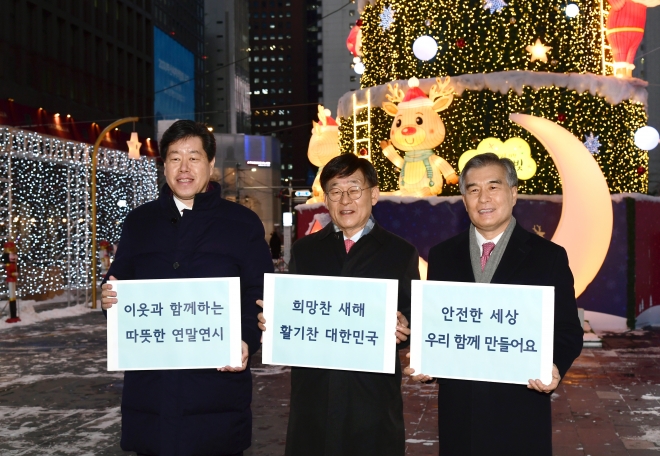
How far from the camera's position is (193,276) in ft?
15.0

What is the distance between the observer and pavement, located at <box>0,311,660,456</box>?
780cm

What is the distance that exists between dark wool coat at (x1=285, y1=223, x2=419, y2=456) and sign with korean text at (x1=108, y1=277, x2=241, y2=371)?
436mm

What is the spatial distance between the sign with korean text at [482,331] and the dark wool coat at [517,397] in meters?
0.11

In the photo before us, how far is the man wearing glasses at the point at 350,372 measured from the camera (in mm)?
4480

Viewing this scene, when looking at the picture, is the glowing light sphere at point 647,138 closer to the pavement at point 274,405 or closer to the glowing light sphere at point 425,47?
the pavement at point 274,405

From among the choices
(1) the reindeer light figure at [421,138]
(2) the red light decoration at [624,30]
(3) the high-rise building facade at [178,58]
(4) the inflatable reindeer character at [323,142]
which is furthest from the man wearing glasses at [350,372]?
(3) the high-rise building facade at [178,58]

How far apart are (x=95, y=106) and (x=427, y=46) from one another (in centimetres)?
3195

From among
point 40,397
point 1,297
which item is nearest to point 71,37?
point 1,297

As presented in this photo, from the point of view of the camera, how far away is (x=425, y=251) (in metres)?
17.0

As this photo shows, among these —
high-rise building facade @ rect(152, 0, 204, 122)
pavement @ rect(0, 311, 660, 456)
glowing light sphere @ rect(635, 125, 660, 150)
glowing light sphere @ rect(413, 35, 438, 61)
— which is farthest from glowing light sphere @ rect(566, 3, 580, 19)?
high-rise building facade @ rect(152, 0, 204, 122)

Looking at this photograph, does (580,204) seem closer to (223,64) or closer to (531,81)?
(531,81)

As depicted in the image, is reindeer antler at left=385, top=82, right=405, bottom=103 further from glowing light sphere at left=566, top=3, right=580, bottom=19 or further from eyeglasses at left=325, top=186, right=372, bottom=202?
eyeglasses at left=325, top=186, right=372, bottom=202

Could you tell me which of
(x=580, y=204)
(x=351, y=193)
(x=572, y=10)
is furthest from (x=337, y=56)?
(x=351, y=193)

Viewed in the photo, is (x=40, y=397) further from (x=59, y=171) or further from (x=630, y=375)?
(x=59, y=171)
